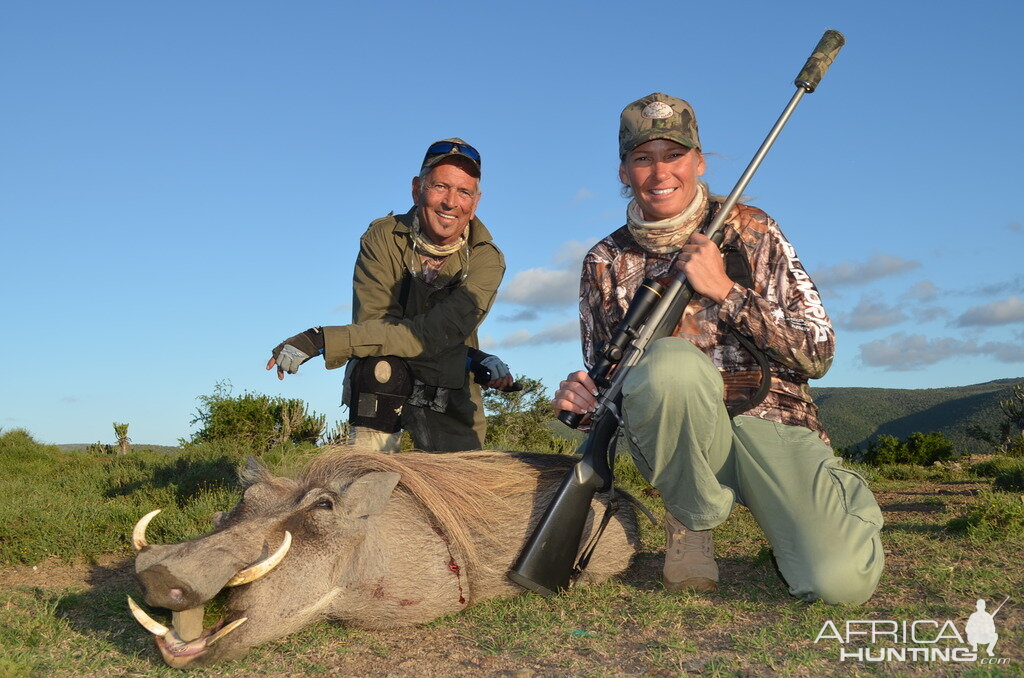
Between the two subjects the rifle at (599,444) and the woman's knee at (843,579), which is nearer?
the woman's knee at (843,579)

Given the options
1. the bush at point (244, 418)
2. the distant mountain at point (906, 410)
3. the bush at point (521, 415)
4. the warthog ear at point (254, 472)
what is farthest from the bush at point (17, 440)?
the distant mountain at point (906, 410)

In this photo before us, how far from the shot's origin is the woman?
11.4 ft

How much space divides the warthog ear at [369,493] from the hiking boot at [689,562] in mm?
1361

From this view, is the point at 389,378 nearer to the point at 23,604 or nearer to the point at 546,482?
the point at 546,482

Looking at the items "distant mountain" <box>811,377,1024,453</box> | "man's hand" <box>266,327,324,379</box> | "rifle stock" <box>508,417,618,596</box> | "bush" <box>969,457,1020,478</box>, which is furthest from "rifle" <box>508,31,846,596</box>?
"distant mountain" <box>811,377,1024,453</box>

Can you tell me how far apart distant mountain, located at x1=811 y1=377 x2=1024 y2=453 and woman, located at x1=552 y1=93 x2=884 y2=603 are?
41245 millimetres


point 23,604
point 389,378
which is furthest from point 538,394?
point 23,604

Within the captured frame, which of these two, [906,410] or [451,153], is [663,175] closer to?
[451,153]

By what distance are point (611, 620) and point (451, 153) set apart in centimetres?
332

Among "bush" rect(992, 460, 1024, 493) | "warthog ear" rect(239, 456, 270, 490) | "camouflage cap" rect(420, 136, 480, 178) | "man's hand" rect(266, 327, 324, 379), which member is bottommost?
"warthog ear" rect(239, 456, 270, 490)

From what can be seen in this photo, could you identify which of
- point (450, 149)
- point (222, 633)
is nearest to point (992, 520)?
point (450, 149)

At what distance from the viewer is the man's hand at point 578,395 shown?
155 inches

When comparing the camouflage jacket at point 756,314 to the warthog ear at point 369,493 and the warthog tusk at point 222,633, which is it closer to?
the warthog ear at point 369,493

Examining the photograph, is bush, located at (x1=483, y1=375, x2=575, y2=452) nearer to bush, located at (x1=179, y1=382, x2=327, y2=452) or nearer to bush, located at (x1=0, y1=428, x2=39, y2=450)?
bush, located at (x1=179, y1=382, x2=327, y2=452)
